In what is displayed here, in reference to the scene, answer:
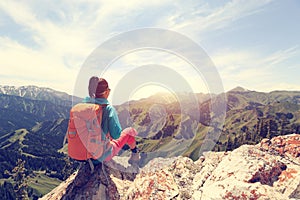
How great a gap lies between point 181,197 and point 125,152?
16.4 ft

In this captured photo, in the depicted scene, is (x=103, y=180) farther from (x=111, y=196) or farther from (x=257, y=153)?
(x=257, y=153)

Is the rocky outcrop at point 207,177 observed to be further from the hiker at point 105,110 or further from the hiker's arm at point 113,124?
the hiker's arm at point 113,124

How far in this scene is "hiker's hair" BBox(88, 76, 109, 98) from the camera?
882 cm

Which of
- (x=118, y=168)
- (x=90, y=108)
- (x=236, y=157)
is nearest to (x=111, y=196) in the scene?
(x=118, y=168)

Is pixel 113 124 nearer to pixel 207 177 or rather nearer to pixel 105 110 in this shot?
pixel 105 110

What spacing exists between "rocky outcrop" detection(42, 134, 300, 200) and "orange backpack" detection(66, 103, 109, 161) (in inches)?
61.5

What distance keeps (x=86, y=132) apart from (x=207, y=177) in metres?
4.68

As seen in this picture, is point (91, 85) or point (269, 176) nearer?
point (269, 176)

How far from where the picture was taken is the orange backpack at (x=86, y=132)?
8328mm

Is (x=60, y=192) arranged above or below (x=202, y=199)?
below

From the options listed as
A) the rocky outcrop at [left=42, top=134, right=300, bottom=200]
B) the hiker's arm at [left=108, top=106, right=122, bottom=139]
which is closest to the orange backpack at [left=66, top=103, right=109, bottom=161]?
the hiker's arm at [left=108, top=106, right=122, bottom=139]

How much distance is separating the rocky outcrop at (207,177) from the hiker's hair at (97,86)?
319cm

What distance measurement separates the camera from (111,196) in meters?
9.05

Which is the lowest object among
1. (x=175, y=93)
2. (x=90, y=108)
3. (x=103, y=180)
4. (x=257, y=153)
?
(x=103, y=180)
